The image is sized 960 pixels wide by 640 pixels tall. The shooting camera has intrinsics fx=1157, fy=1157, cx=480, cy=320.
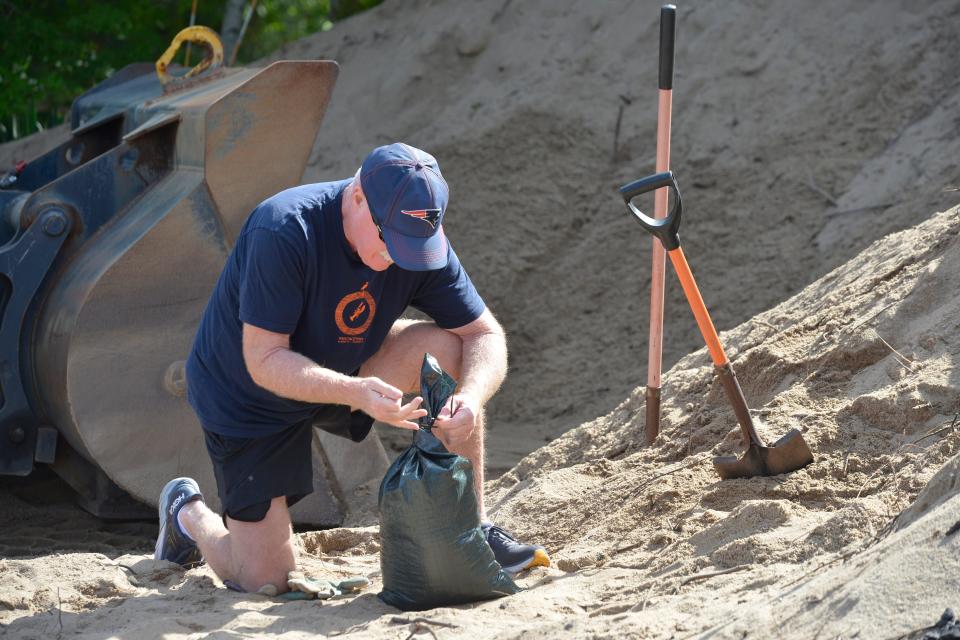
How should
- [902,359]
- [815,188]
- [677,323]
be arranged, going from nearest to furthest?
[902,359]
[677,323]
[815,188]

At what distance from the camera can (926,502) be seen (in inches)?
105

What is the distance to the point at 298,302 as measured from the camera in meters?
3.18

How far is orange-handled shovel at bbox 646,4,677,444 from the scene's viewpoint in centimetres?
399

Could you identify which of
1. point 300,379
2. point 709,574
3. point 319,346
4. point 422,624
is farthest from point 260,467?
point 709,574

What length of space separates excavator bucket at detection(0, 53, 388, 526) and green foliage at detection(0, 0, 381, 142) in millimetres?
4010

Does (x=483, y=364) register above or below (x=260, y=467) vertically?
above

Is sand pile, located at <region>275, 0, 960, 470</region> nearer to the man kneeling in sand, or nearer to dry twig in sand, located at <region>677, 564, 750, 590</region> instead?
the man kneeling in sand

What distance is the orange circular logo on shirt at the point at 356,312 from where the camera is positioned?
10.9ft

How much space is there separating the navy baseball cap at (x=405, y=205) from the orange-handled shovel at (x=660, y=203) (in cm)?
110

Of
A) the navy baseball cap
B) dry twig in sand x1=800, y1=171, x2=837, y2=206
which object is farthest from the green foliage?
the navy baseball cap

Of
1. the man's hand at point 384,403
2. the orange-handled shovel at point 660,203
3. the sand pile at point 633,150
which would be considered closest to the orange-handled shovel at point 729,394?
the orange-handled shovel at point 660,203

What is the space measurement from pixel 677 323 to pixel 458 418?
3.33 meters

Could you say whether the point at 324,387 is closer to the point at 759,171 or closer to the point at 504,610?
the point at 504,610

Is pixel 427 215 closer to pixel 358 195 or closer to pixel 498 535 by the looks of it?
pixel 358 195
